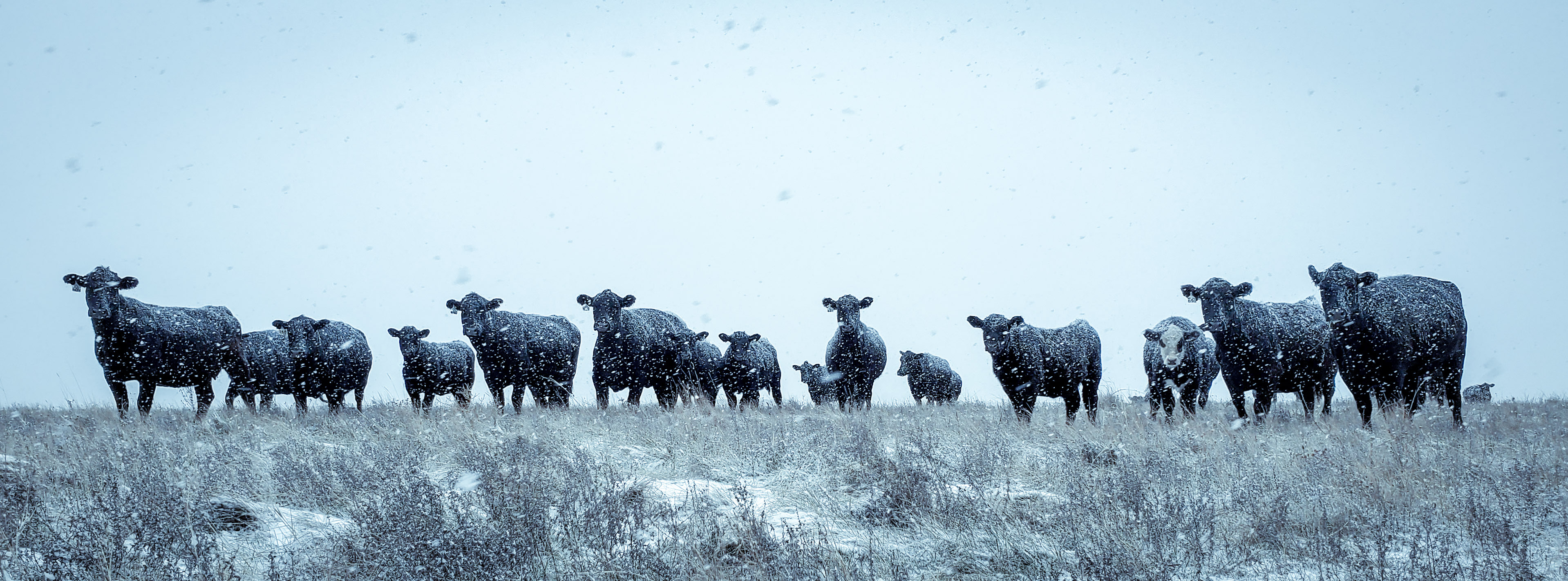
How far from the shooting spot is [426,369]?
17.6 m

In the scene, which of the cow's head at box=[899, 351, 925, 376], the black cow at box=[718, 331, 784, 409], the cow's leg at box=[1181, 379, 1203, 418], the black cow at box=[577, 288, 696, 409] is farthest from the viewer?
the cow's head at box=[899, 351, 925, 376]

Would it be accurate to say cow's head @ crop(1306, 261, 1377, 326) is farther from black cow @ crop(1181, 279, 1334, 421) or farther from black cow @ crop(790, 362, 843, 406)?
black cow @ crop(790, 362, 843, 406)

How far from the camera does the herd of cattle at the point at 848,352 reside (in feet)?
35.2

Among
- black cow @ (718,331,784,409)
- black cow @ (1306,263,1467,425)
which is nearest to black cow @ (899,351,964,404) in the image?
black cow @ (718,331,784,409)

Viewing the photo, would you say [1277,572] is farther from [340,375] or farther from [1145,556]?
[340,375]

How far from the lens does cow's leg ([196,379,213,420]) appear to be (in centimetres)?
1339

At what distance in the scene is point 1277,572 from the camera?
4770 mm

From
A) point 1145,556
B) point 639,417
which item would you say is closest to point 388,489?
point 1145,556

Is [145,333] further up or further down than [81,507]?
further up

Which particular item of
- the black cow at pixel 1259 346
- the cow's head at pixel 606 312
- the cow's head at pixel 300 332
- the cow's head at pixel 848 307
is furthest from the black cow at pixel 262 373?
the black cow at pixel 1259 346

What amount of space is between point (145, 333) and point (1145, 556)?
13.9m

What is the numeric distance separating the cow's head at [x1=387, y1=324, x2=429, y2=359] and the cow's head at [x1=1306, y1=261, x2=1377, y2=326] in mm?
15539

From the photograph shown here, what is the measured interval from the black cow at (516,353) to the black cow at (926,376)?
478 inches

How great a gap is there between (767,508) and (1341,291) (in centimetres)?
878
